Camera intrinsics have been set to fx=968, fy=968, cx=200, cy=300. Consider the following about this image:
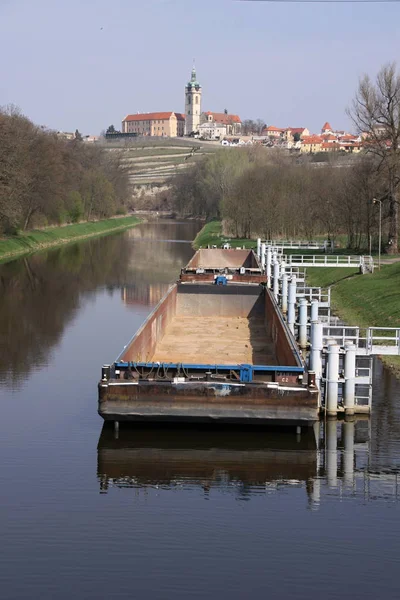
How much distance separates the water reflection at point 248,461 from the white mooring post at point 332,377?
0.47m

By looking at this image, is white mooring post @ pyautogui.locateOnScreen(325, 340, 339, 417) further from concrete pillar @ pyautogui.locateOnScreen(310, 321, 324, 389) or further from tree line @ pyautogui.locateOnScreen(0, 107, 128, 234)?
tree line @ pyautogui.locateOnScreen(0, 107, 128, 234)

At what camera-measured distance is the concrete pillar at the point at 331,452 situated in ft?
55.2

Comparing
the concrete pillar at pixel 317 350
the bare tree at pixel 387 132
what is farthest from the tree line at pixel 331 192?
the concrete pillar at pixel 317 350

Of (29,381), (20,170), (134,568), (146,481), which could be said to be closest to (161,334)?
(29,381)

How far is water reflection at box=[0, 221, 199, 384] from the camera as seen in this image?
3003 centimetres

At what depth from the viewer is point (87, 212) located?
11231 cm

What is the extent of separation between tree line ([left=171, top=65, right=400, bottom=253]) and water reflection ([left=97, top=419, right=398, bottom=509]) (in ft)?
117

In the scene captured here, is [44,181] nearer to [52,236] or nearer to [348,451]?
[52,236]

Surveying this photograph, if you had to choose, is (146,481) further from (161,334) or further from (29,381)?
(161,334)

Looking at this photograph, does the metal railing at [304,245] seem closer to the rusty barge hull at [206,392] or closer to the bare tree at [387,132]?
the bare tree at [387,132]

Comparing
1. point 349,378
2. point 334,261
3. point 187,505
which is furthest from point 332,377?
point 334,261

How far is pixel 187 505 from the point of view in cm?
1498

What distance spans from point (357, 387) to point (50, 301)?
23837 millimetres

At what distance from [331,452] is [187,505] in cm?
428
